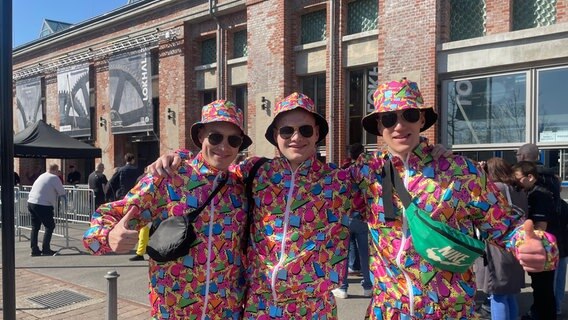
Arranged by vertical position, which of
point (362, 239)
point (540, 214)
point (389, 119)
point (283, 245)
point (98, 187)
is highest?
point (389, 119)

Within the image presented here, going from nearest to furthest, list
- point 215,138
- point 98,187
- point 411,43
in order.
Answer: point 215,138
point 411,43
point 98,187

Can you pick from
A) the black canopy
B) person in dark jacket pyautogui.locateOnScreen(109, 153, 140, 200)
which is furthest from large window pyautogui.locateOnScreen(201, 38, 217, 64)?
person in dark jacket pyautogui.locateOnScreen(109, 153, 140, 200)

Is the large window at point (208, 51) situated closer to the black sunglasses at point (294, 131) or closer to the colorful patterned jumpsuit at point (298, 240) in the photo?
the black sunglasses at point (294, 131)

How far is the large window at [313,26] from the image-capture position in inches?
475

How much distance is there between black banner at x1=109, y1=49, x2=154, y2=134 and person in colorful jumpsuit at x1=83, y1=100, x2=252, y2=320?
46.3 ft

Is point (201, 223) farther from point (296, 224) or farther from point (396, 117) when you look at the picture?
point (396, 117)

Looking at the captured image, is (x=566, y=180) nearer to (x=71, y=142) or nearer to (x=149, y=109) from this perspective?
(x=71, y=142)

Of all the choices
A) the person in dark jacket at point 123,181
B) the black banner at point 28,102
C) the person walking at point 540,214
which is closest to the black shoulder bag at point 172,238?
the person walking at point 540,214

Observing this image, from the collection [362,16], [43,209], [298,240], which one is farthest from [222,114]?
[362,16]

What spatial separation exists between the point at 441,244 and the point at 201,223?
119 centimetres

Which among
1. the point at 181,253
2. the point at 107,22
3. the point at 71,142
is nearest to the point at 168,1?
the point at 107,22

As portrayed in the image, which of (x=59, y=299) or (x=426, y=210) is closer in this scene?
(x=426, y=210)

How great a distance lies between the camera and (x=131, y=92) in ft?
53.7

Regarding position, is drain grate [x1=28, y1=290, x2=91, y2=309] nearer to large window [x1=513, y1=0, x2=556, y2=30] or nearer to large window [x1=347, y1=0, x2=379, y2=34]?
A: large window [x1=347, y1=0, x2=379, y2=34]
